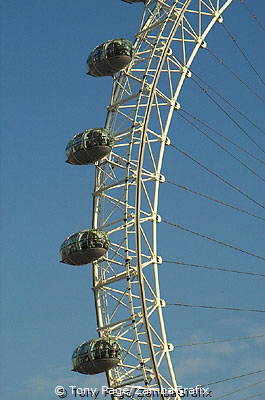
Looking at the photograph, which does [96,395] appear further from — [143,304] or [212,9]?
[212,9]

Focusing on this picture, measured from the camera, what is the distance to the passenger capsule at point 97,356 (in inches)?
1433

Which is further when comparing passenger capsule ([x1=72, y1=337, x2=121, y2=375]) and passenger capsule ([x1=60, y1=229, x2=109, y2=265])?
passenger capsule ([x1=60, y1=229, x2=109, y2=265])

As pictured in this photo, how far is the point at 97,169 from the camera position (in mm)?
40875

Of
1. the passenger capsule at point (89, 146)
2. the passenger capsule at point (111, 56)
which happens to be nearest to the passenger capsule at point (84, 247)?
the passenger capsule at point (89, 146)

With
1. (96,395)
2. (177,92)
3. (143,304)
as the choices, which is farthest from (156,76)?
(96,395)

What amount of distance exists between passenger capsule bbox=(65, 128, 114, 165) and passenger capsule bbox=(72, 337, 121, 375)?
6.73 m

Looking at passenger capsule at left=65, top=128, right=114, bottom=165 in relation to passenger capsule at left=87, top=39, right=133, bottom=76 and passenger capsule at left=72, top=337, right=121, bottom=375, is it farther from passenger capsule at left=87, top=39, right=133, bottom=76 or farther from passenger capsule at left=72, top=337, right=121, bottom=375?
passenger capsule at left=72, top=337, right=121, bottom=375

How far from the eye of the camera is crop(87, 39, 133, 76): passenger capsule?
1587 inches

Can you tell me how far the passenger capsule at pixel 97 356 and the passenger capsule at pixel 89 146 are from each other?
22.1 feet

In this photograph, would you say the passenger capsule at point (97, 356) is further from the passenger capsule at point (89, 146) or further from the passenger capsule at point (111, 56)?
the passenger capsule at point (111, 56)

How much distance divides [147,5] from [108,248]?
1020 centimetres

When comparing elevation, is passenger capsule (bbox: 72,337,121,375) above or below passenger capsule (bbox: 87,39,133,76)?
below

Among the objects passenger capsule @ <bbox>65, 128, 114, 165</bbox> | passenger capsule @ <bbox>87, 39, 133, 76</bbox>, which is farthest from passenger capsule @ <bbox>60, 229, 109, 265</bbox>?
passenger capsule @ <bbox>87, 39, 133, 76</bbox>

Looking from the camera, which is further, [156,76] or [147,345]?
[156,76]
